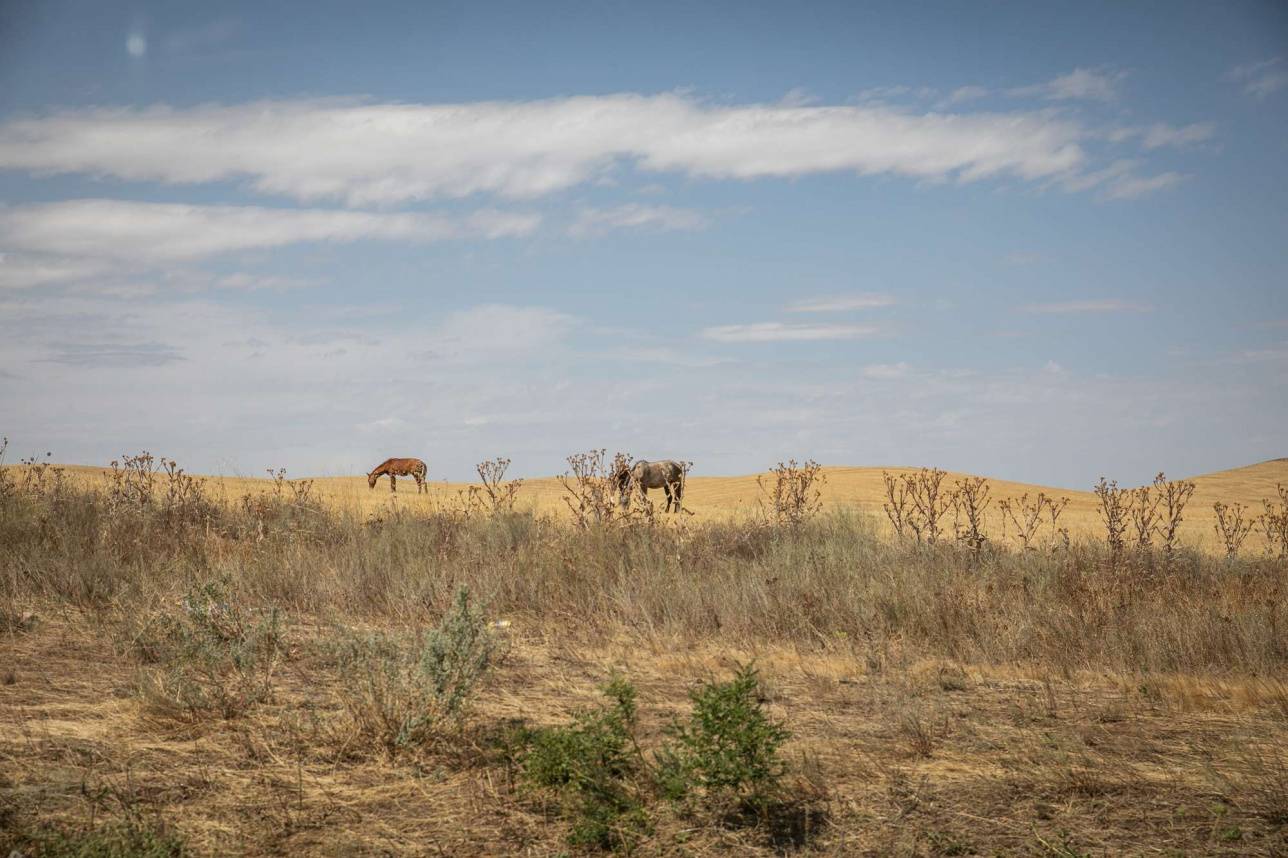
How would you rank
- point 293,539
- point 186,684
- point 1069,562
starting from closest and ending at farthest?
point 186,684 < point 1069,562 < point 293,539

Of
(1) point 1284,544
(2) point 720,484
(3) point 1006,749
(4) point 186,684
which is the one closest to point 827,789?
(3) point 1006,749

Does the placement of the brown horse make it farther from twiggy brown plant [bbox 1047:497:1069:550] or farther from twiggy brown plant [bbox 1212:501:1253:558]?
twiggy brown plant [bbox 1212:501:1253:558]

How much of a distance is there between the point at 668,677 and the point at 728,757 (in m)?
2.54

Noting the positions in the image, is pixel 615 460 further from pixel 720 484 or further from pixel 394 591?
pixel 720 484

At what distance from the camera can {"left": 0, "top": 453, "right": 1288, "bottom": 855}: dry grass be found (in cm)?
440

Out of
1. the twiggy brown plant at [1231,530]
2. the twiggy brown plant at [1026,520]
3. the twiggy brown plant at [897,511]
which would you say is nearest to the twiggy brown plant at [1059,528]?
the twiggy brown plant at [1026,520]

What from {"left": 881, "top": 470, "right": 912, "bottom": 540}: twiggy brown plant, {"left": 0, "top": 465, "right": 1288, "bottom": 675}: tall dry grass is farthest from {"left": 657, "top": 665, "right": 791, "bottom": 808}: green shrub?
{"left": 881, "top": 470, "right": 912, "bottom": 540}: twiggy brown plant

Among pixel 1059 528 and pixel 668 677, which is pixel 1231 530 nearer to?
pixel 1059 528

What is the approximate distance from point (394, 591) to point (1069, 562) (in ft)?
23.7

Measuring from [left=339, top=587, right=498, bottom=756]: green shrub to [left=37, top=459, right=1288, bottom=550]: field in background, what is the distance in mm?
8251

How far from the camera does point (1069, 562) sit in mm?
10367

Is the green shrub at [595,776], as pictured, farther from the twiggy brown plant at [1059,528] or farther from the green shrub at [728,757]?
the twiggy brown plant at [1059,528]

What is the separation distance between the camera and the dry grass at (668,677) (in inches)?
173

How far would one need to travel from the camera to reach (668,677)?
692 cm
